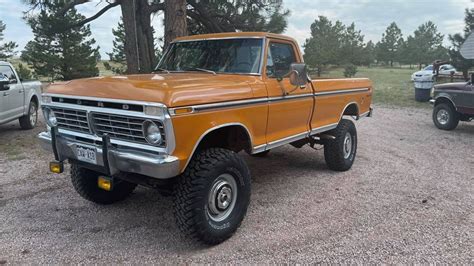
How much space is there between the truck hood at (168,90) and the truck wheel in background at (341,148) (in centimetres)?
240

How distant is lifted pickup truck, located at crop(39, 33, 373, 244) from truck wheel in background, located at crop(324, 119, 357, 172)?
91 cm

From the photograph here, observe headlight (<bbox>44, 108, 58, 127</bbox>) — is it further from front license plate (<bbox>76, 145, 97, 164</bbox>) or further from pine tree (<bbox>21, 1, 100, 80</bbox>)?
pine tree (<bbox>21, 1, 100, 80</bbox>)

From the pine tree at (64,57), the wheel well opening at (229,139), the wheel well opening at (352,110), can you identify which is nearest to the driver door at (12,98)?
the wheel well opening at (229,139)

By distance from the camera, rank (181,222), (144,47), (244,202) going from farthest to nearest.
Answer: (144,47)
(244,202)
(181,222)

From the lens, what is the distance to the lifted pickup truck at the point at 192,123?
333cm

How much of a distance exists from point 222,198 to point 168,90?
49.5 inches

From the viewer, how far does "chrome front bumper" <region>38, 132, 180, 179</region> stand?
3.23 metres

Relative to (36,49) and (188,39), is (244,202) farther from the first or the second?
(36,49)

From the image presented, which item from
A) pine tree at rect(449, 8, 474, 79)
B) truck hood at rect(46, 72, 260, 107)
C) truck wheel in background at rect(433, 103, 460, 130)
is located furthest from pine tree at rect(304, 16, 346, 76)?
truck hood at rect(46, 72, 260, 107)

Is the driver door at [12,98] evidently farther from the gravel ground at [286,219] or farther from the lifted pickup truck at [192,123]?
the lifted pickup truck at [192,123]

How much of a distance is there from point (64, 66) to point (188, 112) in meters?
23.4

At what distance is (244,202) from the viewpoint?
407 cm

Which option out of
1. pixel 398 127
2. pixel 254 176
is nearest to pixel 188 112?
pixel 254 176

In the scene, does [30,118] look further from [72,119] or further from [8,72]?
[72,119]
